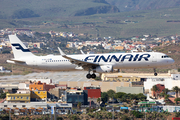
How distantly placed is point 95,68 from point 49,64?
30.4 ft

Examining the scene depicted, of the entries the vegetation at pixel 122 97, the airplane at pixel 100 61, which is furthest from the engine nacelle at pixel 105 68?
the vegetation at pixel 122 97

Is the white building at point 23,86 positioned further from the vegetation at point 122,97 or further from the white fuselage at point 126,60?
the white fuselage at point 126,60

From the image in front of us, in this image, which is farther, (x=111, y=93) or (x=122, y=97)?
(x=111, y=93)

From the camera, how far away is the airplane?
67.7m

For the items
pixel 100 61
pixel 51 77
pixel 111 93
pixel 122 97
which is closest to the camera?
pixel 100 61

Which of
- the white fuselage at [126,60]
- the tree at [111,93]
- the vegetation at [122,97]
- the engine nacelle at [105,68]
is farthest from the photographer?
the tree at [111,93]

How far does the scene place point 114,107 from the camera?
100 metres

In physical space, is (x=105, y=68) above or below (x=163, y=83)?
above

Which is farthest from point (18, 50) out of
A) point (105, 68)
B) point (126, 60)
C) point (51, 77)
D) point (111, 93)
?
point (51, 77)

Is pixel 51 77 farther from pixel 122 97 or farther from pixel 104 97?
pixel 122 97

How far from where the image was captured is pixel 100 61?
69000mm

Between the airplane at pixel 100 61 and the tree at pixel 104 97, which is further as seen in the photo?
the tree at pixel 104 97

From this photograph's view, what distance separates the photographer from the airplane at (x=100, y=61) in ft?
222

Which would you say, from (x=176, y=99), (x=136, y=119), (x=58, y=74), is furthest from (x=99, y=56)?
(x=58, y=74)
